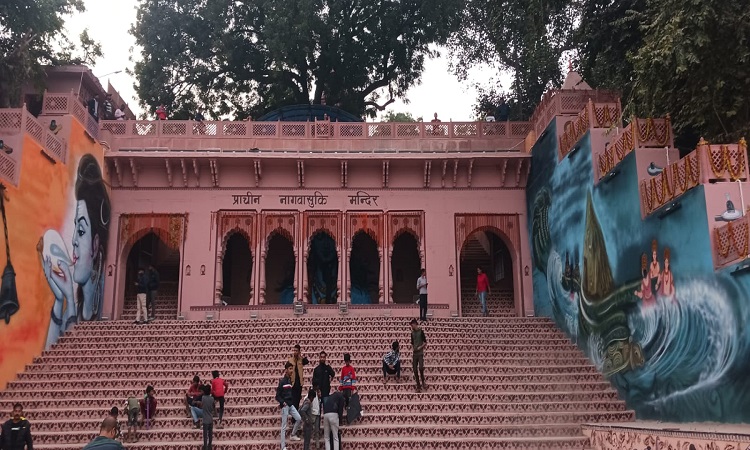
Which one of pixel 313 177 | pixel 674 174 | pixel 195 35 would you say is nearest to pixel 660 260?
pixel 674 174

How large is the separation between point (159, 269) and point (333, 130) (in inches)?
316

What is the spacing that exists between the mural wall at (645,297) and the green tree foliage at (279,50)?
1164cm

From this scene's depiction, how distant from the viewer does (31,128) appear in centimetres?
1480

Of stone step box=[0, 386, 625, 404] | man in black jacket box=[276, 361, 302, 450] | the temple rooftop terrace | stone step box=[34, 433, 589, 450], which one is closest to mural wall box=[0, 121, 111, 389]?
stone step box=[0, 386, 625, 404]

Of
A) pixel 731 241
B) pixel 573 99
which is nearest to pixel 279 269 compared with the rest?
pixel 573 99

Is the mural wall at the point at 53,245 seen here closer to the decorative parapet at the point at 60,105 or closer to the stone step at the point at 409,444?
the decorative parapet at the point at 60,105

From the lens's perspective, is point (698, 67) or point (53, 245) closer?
point (698, 67)

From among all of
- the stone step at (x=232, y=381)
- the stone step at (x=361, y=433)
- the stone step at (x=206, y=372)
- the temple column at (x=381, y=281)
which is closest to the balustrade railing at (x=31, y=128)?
the stone step at (x=206, y=372)

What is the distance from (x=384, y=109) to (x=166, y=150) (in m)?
12.8

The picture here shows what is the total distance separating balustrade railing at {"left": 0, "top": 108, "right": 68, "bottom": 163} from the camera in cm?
1441

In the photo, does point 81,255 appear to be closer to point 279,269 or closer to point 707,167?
point 279,269

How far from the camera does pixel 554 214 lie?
671 inches

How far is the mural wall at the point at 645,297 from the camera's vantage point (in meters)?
9.66

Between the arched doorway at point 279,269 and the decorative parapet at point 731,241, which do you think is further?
the arched doorway at point 279,269
